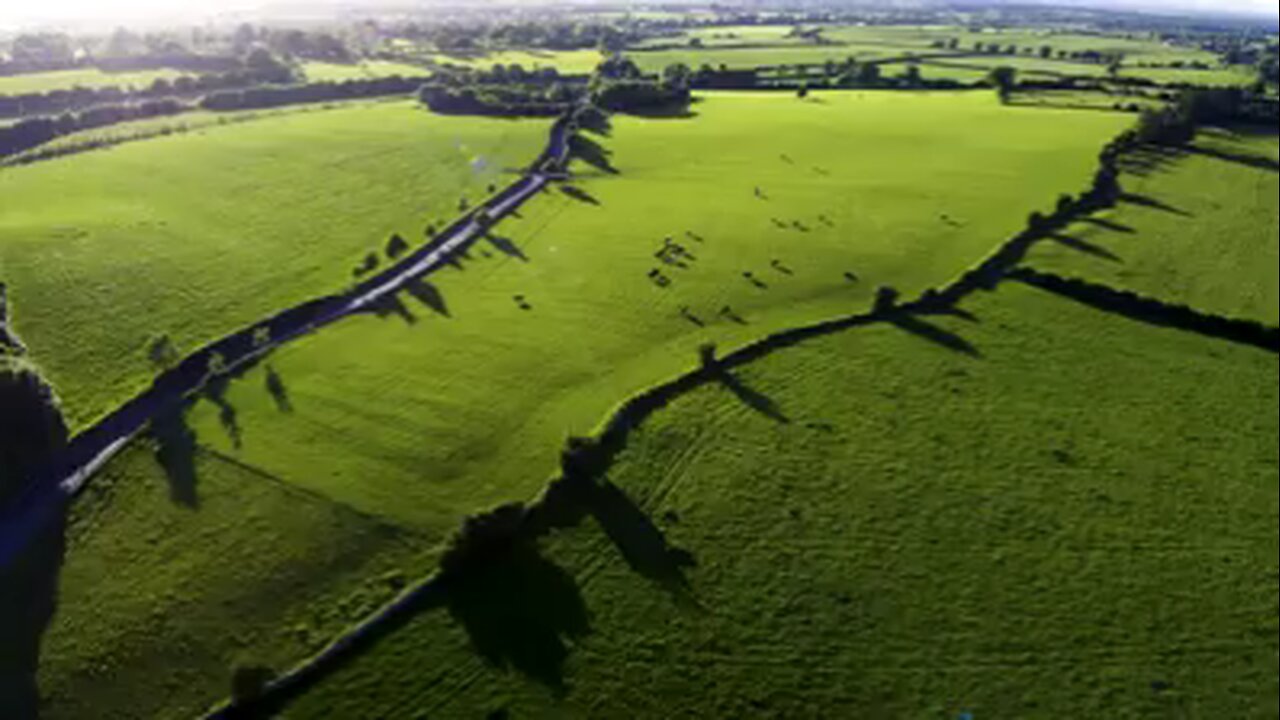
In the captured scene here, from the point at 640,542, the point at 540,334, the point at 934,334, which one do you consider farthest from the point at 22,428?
the point at 934,334

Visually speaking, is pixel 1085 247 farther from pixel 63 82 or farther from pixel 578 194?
pixel 63 82

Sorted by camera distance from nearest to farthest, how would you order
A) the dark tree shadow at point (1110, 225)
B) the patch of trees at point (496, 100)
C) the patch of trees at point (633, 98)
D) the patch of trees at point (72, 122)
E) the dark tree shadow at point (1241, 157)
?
the dark tree shadow at point (1110, 225) < the dark tree shadow at point (1241, 157) < the patch of trees at point (72, 122) < the patch of trees at point (496, 100) < the patch of trees at point (633, 98)

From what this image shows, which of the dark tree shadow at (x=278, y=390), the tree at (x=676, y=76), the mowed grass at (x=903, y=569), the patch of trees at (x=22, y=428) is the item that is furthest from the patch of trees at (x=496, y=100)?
the patch of trees at (x=22, y=428)

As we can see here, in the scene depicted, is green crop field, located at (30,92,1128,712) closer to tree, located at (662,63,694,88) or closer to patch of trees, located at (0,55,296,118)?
tree, located at (662,63,694,88)

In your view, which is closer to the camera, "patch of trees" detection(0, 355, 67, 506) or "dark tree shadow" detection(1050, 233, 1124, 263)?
"patch of trees" detection(0, 355, 67, 506)

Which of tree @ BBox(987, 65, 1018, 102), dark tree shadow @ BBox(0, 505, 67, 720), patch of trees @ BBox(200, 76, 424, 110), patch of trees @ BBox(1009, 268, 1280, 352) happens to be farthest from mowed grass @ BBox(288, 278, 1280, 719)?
patch of trees @ BBox(200, 76, 424, 110)

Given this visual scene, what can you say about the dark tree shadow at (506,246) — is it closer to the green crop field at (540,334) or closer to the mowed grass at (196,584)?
the green crop field at (540,334)

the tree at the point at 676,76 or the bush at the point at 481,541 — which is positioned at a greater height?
the tree at the point at 676,76
